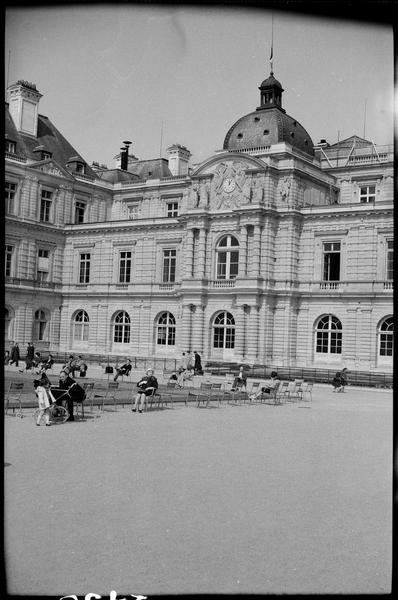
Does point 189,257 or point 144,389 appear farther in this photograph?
point 189,257

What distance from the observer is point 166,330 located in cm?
4512

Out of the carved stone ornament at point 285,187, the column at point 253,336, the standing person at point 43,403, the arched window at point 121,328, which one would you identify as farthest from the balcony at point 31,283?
the standing person at point 43,403

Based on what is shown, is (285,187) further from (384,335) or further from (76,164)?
(76,164)

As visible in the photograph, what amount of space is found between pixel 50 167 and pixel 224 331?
1616 cm

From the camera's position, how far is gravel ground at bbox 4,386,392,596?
→ 6375mm

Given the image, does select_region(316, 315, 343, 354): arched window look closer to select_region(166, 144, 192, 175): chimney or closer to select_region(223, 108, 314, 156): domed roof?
select_region(223, 108, 314, 156): domed roof

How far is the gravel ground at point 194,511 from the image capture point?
638cm

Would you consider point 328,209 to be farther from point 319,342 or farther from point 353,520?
point 353,520

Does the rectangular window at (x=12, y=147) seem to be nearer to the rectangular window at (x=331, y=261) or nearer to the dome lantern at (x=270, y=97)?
the dome lantern at (x=270, y=97)

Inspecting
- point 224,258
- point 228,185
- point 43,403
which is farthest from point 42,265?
point 43,403

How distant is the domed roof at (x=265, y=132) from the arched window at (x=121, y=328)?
13211mm

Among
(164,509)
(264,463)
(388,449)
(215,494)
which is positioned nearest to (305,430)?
(388,449)

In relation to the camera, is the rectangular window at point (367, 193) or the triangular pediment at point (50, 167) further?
the rectangular window at point (367, 193)

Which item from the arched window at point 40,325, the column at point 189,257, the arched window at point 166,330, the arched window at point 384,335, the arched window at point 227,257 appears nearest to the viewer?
the arched window at point 384,335
